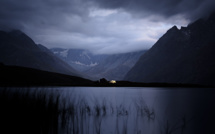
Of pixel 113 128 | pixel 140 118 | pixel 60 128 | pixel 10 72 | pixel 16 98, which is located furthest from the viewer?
pixel 10 72

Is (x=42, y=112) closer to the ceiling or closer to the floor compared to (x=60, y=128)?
closer to the ceiling

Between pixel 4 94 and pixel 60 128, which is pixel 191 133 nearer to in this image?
pixel 60 128

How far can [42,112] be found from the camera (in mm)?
11586

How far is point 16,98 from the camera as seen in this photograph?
447 inches

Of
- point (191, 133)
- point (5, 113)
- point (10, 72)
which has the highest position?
point (10, 72)

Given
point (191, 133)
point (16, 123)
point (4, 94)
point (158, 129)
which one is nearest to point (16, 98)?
point (4, 94)

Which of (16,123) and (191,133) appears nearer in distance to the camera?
(16,123)

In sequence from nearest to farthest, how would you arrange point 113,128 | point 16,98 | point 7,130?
point 7,130, point 16,98, point 113,128

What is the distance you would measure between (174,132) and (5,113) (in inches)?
454

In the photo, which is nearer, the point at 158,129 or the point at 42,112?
the point at 42,112

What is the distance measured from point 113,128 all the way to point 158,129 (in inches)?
146

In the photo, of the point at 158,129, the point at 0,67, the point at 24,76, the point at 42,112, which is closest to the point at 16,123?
the point at 42,112

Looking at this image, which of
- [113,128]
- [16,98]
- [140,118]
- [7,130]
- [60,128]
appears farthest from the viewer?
[140,118]

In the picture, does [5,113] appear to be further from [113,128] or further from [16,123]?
[113,128]
